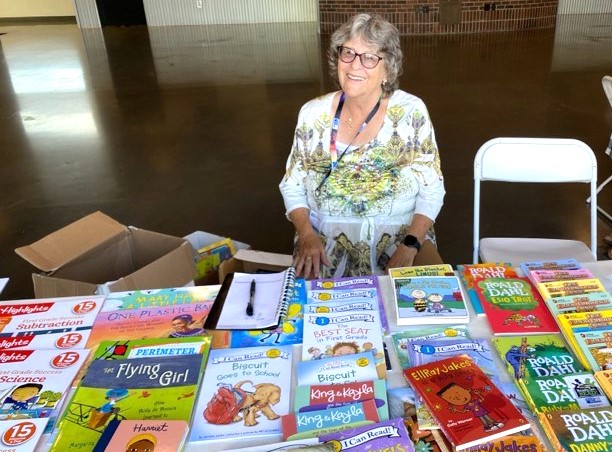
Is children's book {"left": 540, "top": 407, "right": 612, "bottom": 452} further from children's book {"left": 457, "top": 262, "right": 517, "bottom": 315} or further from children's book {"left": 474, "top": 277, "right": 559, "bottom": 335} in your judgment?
children's book {"left": 457, "top": 262, "right": 517, "bottom": 315}

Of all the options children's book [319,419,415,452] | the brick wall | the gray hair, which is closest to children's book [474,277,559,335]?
children's book [319,419,415,452]

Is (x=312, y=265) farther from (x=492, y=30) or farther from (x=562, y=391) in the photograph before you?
(x=492, y=30)

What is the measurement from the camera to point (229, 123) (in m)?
5.58

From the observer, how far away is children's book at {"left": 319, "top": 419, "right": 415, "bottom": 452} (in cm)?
95

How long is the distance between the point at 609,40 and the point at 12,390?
32.5 feet

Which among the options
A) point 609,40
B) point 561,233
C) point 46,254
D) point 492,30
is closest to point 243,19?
point 492,30

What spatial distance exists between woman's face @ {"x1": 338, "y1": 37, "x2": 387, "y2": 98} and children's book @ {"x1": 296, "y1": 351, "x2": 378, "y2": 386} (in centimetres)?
108

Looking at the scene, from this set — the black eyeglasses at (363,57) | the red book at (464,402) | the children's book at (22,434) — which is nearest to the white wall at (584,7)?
the black eyeglasses at (363,57)

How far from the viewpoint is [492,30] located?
379 inches

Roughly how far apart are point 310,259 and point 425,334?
2.58 ft

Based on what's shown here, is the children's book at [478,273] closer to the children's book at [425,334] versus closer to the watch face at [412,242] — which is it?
the children's book at [425,334]

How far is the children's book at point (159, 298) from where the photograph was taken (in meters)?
1.45

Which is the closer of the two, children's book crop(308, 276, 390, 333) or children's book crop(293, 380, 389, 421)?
children's book crop(293, 380, 389, 421)

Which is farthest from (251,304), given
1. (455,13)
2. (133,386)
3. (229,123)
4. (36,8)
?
(36,8)
